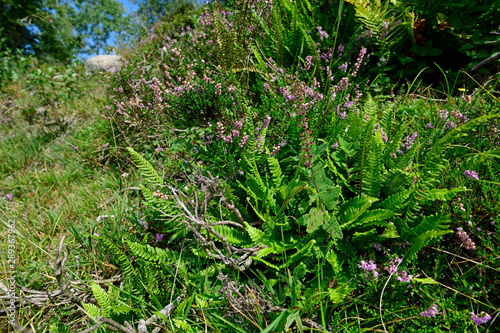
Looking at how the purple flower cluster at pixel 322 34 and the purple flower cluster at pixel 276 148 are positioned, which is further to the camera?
the purple flower cluster at pixel 322 34

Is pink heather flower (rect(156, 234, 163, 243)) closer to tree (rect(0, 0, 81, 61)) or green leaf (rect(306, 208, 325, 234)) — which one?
green leaf (rect(306, 208, 325, 234))

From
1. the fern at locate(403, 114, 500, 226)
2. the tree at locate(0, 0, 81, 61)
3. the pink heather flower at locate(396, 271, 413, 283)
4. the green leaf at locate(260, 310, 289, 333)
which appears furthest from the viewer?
the tree at locate(0, 0, 81, 61)

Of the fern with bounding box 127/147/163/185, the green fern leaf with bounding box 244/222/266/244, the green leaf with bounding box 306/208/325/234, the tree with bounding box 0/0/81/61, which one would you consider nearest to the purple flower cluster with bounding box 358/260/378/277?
the green leaf with bounding box 306/208/325/234

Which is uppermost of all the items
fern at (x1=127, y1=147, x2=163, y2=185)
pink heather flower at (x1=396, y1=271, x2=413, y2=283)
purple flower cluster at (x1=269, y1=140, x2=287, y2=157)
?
fern at (x1=127, y1=147, x2=163, y2=185)

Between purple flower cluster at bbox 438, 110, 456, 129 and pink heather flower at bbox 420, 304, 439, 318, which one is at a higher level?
purple flower cluster at bbox 438, 110, 456, 129

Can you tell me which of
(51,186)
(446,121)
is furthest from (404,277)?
(51,186)

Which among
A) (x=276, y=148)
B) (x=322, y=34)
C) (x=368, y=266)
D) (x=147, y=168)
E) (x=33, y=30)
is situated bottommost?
(x=368, y=266)

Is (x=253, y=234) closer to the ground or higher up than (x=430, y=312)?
higher up

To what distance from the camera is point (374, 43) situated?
2.60 meters

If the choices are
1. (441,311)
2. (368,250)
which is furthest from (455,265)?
(368,250)

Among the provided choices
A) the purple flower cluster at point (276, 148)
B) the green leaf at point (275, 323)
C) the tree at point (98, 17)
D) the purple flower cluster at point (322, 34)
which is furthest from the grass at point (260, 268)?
the tree at point (98, 17)

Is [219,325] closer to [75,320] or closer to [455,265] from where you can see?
[75,320]

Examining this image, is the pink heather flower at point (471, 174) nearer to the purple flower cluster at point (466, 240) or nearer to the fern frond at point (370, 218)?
the purple flower cluster at point (466, 240)

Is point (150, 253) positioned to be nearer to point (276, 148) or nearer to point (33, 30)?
point (276, 148)
